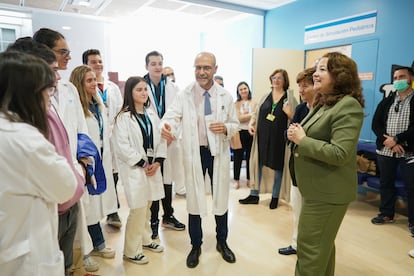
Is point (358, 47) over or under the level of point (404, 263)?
over

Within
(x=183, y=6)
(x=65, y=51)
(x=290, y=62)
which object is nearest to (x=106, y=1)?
(x=183, y=6)

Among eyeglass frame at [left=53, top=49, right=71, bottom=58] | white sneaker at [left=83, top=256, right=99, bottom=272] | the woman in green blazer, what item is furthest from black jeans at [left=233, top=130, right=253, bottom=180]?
eyeglass frame at [left=53, top=49, right=71, bottom=58]

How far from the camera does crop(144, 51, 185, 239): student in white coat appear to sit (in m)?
2.74

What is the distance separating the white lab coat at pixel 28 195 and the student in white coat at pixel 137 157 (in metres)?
1.08

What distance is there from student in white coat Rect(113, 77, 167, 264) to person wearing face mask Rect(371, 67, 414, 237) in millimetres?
2419

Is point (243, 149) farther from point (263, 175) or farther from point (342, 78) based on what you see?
point (342, 78)

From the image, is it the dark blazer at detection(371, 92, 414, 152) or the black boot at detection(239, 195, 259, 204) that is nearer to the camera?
the dark blazer at detection(371, 92, 414, 152)

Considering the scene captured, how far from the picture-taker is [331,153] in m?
1.39

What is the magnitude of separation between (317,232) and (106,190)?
1.69 m

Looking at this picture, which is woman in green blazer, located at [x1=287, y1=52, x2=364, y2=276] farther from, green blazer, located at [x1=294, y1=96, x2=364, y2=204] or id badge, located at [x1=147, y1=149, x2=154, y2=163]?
id badge, located at [x1=147, y1=149, x2=154, y2=163]

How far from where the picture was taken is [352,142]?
1.41 m

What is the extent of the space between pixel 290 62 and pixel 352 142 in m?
3.95

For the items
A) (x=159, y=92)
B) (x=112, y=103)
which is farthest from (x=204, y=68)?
(x=112, y=103)

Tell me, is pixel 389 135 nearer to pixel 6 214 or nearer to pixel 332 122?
pixel 332 122
